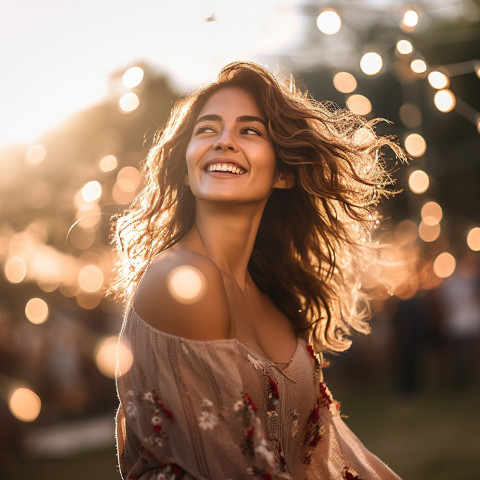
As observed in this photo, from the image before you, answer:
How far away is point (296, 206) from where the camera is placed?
2.80 meters

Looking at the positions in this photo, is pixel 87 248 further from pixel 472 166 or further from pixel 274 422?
pixel 472 166

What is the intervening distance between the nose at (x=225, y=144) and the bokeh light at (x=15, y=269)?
7.74ft

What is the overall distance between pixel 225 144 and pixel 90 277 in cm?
279

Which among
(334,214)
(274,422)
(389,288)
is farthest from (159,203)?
(389,288)

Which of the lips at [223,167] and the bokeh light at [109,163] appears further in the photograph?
the bokeh light at [109,163]

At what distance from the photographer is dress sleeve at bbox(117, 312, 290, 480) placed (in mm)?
1802

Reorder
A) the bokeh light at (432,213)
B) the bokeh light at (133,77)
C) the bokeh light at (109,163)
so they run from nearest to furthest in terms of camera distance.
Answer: the bokeh light at (133,77) → the bokeh light at (109,163) → the bokeh light at (432,213)

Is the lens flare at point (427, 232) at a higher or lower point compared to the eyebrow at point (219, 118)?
lower

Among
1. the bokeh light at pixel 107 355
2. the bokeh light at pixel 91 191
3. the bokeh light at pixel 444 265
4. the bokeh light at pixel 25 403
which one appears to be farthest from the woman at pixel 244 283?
the bokeh light at pixel 444 265

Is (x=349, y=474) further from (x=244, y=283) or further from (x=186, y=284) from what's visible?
(x=186, y=284)

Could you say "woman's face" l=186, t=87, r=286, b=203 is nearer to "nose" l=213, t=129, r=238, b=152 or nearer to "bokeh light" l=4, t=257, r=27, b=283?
"nose" l=213, t=129, r=238, b=152

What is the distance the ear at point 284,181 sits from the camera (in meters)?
2.53

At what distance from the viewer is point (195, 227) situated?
2340 millimetres

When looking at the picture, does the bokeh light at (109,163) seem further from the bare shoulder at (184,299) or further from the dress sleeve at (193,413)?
the dress sleeve at (193,413)
